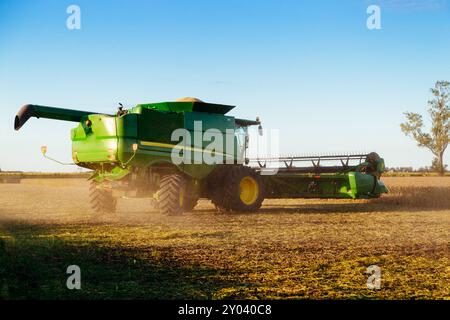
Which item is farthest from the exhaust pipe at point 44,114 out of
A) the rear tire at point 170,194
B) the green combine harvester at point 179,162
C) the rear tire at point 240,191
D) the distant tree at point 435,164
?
the distant tree at point 435,164

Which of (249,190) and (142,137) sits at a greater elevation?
(142,137)

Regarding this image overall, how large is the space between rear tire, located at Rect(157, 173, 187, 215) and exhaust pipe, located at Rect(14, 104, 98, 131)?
275cm

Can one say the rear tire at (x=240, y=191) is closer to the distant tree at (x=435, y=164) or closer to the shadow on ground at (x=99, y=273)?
the shadow on ground at (x=99, y=273)

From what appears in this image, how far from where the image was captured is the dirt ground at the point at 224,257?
5.18 m

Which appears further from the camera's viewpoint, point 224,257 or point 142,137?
point 142,137

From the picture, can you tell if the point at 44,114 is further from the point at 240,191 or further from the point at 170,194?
the point at 240,191

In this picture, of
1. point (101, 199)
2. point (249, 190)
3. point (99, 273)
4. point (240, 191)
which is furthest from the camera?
point (249, 190)

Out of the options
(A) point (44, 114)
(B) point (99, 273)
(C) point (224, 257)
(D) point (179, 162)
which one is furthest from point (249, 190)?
(B) point (99, 273)

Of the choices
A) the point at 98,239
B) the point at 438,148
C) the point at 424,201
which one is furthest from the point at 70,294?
the point at 438,148

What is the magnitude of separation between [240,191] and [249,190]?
2.10 ft

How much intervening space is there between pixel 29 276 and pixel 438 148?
169 feet

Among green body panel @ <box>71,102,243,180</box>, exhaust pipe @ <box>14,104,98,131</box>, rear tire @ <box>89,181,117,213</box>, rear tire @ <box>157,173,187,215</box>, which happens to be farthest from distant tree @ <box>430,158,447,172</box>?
exhaust pipe @ <box>14,104,98,131</box>

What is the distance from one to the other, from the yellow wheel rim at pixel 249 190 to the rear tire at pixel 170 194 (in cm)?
287

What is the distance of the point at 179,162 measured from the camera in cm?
1328
